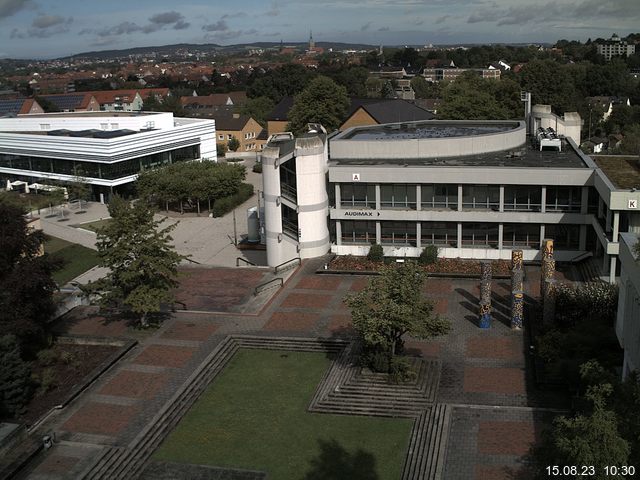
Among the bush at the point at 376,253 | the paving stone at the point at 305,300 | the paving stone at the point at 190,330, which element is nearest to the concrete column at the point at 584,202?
the bush at the point at 376,253

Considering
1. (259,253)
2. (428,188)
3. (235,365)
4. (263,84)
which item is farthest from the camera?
(263,84)

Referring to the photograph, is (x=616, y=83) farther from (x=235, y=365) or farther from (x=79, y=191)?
(x=235, y=365)

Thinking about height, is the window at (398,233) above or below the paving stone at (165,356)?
above

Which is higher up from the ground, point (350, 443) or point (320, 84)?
point (320, 84)

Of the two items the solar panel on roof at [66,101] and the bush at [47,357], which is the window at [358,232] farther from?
the solar panel on roof at [66,101]

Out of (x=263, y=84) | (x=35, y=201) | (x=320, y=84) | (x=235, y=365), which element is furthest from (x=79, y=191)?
(x=263, y=84)

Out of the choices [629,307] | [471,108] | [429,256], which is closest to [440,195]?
[429,256]

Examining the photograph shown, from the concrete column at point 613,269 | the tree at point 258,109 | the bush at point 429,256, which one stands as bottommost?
the bush at point 429,256
